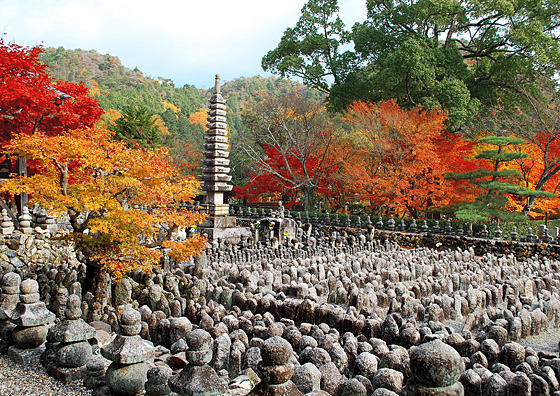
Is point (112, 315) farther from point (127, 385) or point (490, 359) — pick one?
point (490, 359)

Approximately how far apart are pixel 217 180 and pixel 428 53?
14.8 meters

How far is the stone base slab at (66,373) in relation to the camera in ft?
13.4

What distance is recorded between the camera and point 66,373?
4.08 meters

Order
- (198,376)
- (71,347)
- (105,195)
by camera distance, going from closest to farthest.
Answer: (198,376) → (71,347) → (105,195)

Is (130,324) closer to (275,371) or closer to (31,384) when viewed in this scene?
(31,384)

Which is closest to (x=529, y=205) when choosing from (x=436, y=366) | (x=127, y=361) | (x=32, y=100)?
(x=436, y=366)

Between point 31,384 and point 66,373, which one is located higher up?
point 66,373

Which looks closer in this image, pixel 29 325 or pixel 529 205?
pixel 29 325

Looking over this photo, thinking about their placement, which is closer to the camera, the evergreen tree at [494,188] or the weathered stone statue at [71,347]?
the weathered stone statue at [71,347]

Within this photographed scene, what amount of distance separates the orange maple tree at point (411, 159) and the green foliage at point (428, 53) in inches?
96.0

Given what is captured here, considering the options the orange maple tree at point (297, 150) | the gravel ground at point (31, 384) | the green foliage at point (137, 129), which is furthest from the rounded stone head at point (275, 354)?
the green foliage at point (137, 129)

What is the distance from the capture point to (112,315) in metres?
6.63

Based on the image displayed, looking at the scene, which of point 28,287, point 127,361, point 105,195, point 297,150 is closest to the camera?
point 127,361

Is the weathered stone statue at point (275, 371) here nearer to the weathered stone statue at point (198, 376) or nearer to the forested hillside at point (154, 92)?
the weathered stone statue at point (198, 376)
